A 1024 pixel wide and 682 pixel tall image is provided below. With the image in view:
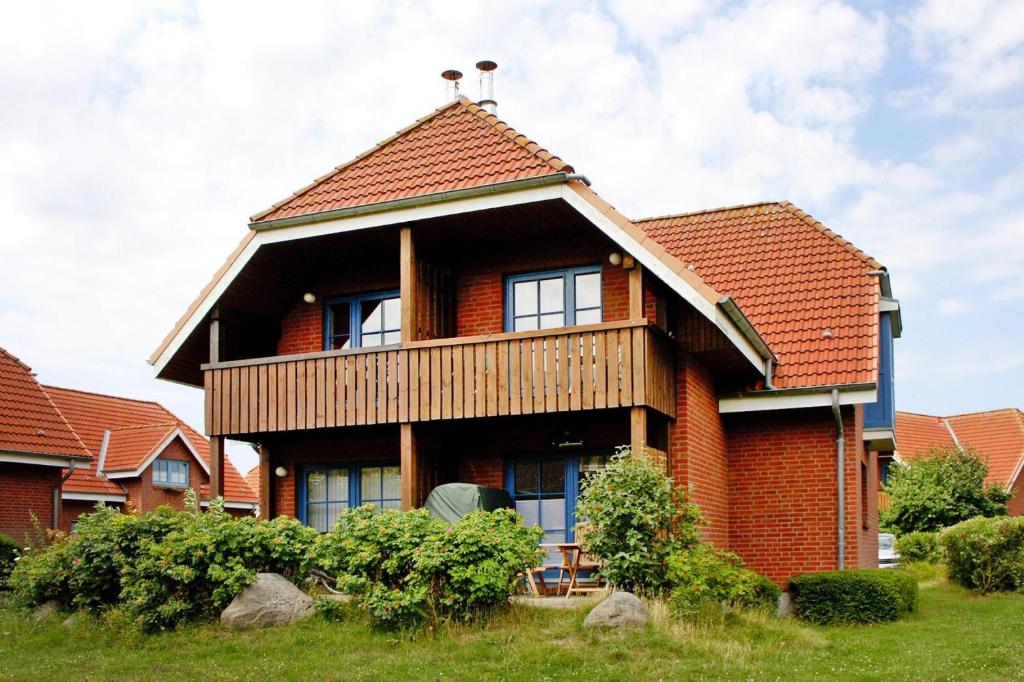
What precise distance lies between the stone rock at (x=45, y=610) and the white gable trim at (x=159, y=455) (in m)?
16.3

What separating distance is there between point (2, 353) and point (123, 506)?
8344 mm

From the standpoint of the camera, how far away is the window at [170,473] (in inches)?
1291

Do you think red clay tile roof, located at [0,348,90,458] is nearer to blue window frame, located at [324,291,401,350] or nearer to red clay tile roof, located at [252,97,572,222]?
blue window frame, located at [324,291,401,350]

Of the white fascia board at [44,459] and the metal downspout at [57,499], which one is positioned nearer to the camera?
the white fascia board at [44,459]

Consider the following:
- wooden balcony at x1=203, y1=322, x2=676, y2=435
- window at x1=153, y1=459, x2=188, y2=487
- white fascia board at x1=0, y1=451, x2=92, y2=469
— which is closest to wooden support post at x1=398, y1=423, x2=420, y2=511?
wooden balcony at x1=203, y1=322, x2=676, y2=435

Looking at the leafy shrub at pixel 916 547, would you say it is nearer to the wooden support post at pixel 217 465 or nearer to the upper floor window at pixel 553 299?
the upper floor window at pixel 553 299

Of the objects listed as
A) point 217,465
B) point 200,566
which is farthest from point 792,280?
point 200,566

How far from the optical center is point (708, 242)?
20.1 meters

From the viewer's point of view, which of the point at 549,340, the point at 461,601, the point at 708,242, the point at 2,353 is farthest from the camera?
the point at 2,353

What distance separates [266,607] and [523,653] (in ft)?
11.4

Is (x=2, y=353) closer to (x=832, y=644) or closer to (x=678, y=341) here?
(x=678, y=341)

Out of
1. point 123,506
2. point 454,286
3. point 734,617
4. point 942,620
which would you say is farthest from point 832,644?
point 123,506

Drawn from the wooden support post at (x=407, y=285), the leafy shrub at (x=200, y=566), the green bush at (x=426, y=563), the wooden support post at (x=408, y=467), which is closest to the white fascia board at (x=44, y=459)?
the leafy shrub at (x=200, y=566)

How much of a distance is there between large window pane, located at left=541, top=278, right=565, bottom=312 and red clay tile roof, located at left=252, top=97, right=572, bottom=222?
7.31 ft
